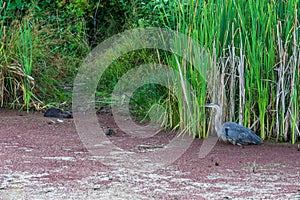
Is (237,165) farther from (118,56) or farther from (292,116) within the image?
(118,56)

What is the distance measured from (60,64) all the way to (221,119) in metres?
2.64

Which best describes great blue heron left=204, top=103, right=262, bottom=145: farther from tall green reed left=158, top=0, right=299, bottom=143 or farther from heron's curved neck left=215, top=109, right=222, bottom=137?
tall green reed left=158, top=0, right=299, bottom=143

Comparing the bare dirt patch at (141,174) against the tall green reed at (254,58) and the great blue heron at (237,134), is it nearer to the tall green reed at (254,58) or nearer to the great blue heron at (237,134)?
the great blue heron at (237,134)

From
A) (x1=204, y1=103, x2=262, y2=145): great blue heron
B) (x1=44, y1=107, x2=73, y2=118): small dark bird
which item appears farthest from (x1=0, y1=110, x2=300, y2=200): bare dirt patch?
(x1=44, y1=107, x2=73, y2=118): small dark bird

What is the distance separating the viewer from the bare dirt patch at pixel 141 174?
3.60 metres

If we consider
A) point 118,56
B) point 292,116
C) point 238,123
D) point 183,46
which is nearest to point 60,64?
point 118,56

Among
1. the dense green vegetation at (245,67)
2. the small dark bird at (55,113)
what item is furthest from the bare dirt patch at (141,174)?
the small dark bird at (55,113)

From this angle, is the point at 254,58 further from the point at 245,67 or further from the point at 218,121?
the point at 218,121

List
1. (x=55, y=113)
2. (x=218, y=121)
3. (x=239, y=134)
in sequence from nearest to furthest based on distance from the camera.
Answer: (x=239, y=134) → (x=218, y=121) → (x=55, y=113)

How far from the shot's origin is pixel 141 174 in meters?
4.10

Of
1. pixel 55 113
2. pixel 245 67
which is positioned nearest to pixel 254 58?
pixel 245 67

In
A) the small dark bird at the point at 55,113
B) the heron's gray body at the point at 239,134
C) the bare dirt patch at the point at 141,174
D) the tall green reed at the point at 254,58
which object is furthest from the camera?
the small dark bird at the point at 55,113

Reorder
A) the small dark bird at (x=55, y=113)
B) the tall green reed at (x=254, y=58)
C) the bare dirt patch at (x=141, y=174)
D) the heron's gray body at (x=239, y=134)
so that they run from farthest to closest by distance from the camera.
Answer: the small dark bird at (x=55, y=113)
the tall green reed at (x=254, y=58)
the heron's gray body at (x=239, y=134)
the bare dirt patch at (x=141, y=174)

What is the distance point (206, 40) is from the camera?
5.20 m
